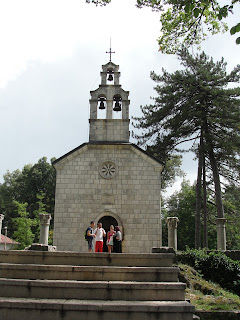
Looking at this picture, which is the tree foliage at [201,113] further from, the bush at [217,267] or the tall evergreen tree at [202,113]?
the bush at [217,267]

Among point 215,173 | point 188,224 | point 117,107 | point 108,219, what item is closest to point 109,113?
point 117,107

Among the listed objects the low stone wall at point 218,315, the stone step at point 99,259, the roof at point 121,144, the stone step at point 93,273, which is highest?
the roof at point 121,144

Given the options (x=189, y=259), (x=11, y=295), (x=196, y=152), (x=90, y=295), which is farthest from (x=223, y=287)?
(x=196, y=152)

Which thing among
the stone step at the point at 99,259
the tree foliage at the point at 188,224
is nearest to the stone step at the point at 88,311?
the stone step at the point at 99,259

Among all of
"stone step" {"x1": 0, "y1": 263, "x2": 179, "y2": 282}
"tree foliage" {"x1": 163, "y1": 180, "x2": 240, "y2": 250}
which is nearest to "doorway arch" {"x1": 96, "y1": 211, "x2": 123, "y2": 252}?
"stone step" {"x1": 0, "y1": 263, "x2": 179, "y2": 282}

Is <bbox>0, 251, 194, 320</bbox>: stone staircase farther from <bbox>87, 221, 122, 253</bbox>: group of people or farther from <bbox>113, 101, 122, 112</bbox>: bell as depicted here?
<bbox>113, 101, 122, 112</bbox>: bell

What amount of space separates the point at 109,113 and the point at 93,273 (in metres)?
11.6

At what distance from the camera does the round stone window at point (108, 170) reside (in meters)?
17.1

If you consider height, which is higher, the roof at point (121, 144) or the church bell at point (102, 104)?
the church bell at point (102, 104)

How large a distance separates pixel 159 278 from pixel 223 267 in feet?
21.7

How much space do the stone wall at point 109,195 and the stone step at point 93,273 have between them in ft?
27.3

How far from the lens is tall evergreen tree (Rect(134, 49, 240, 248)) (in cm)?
2295

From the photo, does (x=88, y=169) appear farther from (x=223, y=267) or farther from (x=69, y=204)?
(x=223, y=267)

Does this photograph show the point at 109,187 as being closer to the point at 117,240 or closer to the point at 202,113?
the point at 117,240
